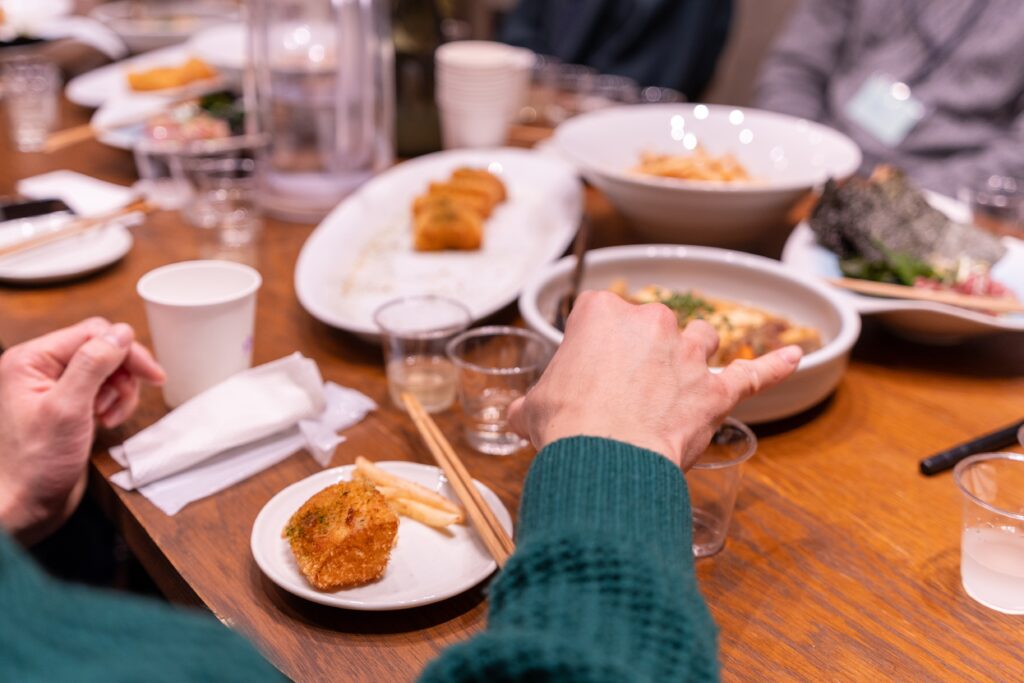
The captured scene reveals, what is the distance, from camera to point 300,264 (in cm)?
154

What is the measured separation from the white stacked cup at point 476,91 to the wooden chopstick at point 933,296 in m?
1.02

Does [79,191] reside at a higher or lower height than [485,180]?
lower

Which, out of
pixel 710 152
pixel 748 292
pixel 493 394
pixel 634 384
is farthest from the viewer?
pixel 710 152

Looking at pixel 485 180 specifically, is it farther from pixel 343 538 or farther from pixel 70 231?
pixel 343 538

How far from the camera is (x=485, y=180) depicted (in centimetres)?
186

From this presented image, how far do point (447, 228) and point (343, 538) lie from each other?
34.8 inches

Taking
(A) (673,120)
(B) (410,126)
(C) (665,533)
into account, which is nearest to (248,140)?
(B) (410,126)

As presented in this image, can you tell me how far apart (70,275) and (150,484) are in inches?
25.7

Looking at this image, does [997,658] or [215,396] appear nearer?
[997,658]

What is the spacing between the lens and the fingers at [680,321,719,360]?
36.7 inches

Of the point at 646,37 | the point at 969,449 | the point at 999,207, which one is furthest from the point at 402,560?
the point at 646,37

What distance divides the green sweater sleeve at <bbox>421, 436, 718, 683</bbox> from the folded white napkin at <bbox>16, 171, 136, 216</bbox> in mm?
1406

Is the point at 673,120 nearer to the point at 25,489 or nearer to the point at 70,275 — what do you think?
the point at 70,275

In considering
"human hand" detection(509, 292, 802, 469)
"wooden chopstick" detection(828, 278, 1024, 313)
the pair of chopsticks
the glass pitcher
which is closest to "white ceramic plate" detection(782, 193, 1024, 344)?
"wooden chopstick" detection(828, 278, 1024, 313)
